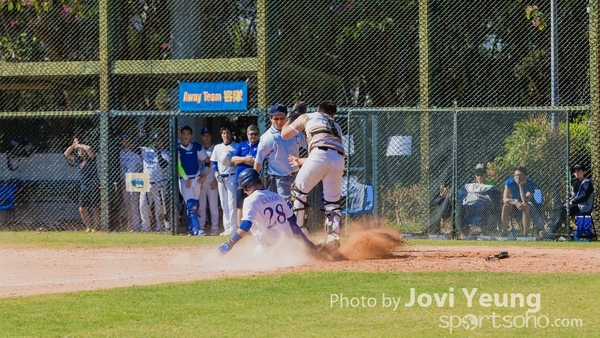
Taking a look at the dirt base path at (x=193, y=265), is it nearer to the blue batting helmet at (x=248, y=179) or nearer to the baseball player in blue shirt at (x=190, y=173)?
the blue batting helmet at (x=248, y=179)

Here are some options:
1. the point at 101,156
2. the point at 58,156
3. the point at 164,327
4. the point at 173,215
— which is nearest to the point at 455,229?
the point at 173,215

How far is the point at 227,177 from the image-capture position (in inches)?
693

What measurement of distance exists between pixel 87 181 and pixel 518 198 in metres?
8.15

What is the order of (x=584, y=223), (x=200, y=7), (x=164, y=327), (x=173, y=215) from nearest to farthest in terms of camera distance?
(x=164, y=327) < (x=584, y=223) < (x=173, y=215) < (x=200, y=7)

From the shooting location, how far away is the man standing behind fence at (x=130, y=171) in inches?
748

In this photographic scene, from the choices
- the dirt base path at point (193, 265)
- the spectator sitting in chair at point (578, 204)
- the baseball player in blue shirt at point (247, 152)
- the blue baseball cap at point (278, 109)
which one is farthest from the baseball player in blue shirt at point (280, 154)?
the spectator sitting in chair at point (578, 204)

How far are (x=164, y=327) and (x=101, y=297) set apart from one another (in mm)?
1808

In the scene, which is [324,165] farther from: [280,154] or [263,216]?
[280,154]

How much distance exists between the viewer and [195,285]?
32.3 feet

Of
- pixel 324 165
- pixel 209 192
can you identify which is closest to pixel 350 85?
pixel 209 192

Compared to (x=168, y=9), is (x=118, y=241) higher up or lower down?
lower down

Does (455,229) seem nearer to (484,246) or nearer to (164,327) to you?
(484,246)

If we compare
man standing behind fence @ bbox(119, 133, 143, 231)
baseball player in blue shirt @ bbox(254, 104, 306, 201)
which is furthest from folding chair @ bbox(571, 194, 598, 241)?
man standing behind fence @ bbox(119, 133, 143, 231)

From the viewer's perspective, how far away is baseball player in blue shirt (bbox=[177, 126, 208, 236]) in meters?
18.2
